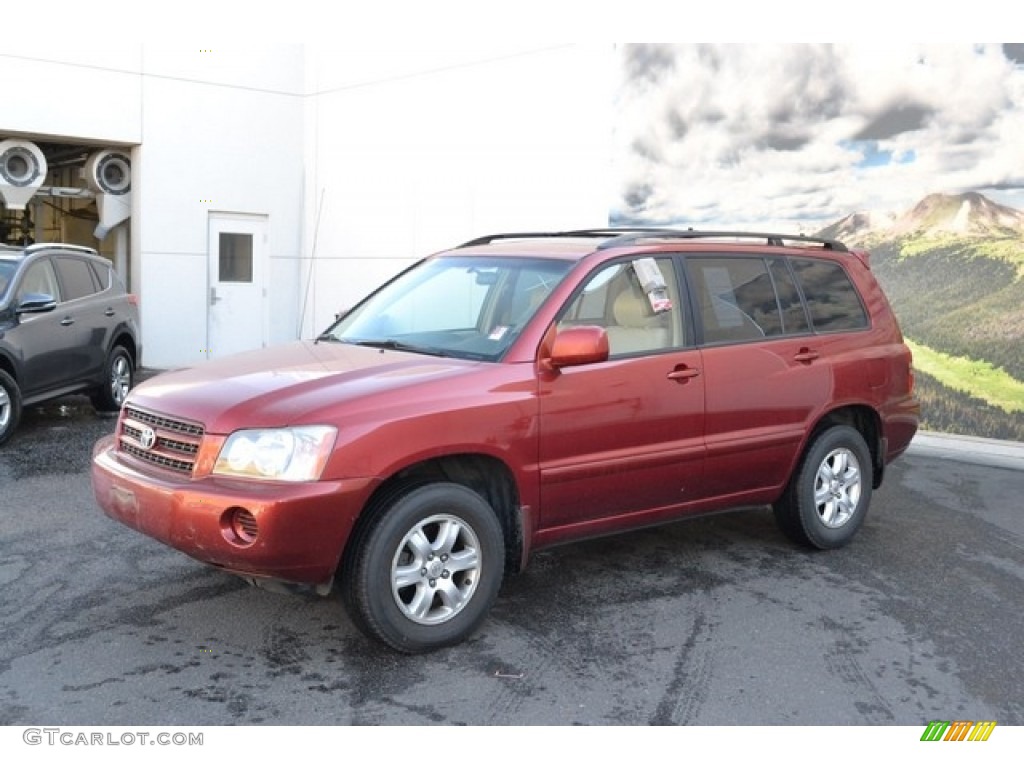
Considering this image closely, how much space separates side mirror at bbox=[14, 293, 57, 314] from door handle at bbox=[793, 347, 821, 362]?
6509 mm

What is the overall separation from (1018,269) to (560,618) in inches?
258

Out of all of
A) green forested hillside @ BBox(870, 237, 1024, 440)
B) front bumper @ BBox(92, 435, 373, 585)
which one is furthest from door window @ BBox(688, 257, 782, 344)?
green forested hillside @ BBox(870, 237, 1024, 440)

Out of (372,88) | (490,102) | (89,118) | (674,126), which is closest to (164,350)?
(89,118)

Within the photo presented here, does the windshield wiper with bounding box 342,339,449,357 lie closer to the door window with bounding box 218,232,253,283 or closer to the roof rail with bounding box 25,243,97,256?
the roof rail with bounding box 25,243,97,256

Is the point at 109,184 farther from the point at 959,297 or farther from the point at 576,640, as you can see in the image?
the point at 576,640

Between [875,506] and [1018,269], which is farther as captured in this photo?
[1018,269]

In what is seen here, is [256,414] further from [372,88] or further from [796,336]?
[372,88]

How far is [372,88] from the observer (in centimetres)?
1431

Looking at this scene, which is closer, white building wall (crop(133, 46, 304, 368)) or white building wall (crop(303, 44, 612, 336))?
white building wall (crop(303, 44, 612, 336))

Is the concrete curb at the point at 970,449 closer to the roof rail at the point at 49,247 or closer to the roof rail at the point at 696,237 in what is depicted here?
the roof rail at the point at 696,237

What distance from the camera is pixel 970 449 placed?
9.84 metres

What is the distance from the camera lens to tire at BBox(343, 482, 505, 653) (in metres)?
4.36

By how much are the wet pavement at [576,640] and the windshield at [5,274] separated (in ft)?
10.00

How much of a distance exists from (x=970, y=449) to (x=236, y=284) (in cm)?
1009
